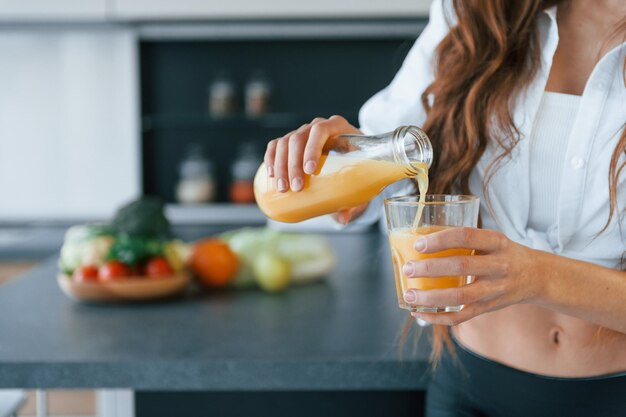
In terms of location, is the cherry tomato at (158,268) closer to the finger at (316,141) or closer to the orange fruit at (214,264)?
the orange fruit at (214,264)

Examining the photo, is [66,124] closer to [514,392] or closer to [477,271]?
[514,392]

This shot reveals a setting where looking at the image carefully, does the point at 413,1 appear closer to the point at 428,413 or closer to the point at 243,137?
the point at 243,137

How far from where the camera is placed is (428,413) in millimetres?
1271

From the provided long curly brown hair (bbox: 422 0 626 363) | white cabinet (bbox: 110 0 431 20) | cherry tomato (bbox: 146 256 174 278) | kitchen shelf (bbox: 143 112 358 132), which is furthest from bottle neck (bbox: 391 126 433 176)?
kitchen shelf (bbox: 143 112 358 132)

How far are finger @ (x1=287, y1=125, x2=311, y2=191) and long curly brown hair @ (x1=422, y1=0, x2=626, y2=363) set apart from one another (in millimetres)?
303

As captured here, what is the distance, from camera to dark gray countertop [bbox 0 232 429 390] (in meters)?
1.31

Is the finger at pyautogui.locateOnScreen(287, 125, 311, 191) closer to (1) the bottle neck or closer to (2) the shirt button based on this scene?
(1) the bottle neck

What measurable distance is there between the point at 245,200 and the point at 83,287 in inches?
78.2

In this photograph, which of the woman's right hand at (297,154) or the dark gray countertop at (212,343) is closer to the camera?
the woman's right hand at (297,154)

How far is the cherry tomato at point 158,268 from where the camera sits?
177cm

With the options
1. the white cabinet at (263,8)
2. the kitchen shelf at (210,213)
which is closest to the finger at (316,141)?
the white cabinet at (263,8)

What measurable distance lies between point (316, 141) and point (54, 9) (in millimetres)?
2731

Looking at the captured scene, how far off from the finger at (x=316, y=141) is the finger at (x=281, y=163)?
1.2 inches

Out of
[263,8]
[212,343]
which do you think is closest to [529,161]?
[212,343]
